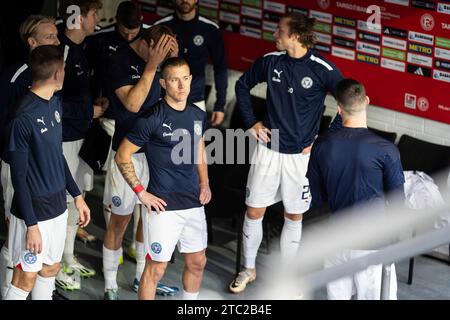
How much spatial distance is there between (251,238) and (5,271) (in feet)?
5.55

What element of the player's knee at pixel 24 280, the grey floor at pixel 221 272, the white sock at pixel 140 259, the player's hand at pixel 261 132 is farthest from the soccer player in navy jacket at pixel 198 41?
the player's knee at pixel 24 280

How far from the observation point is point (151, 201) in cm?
489

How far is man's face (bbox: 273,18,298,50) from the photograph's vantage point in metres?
5.57

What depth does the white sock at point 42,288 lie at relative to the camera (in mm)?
4973

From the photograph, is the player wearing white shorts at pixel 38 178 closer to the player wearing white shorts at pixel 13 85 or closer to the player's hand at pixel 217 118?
the player wearing white shorts at pixel 13 85

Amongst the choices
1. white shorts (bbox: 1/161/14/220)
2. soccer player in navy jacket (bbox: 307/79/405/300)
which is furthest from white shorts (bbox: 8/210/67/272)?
soccer player in navy jacket (bbox: 307/79/405/300)

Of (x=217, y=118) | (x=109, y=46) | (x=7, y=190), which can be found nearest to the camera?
(x=7, y=190)

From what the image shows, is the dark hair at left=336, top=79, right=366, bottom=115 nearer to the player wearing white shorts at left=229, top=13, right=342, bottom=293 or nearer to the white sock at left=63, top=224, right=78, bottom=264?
the player wearing white shorts at left=229, top=13, right=342, bottom=293

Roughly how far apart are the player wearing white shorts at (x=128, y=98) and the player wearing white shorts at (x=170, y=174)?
0.35 meters

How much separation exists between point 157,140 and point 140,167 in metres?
0.66

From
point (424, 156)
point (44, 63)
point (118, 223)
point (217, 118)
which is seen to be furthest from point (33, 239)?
point (424, 156)

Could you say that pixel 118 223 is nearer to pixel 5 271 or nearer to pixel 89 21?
pixel 5 271
